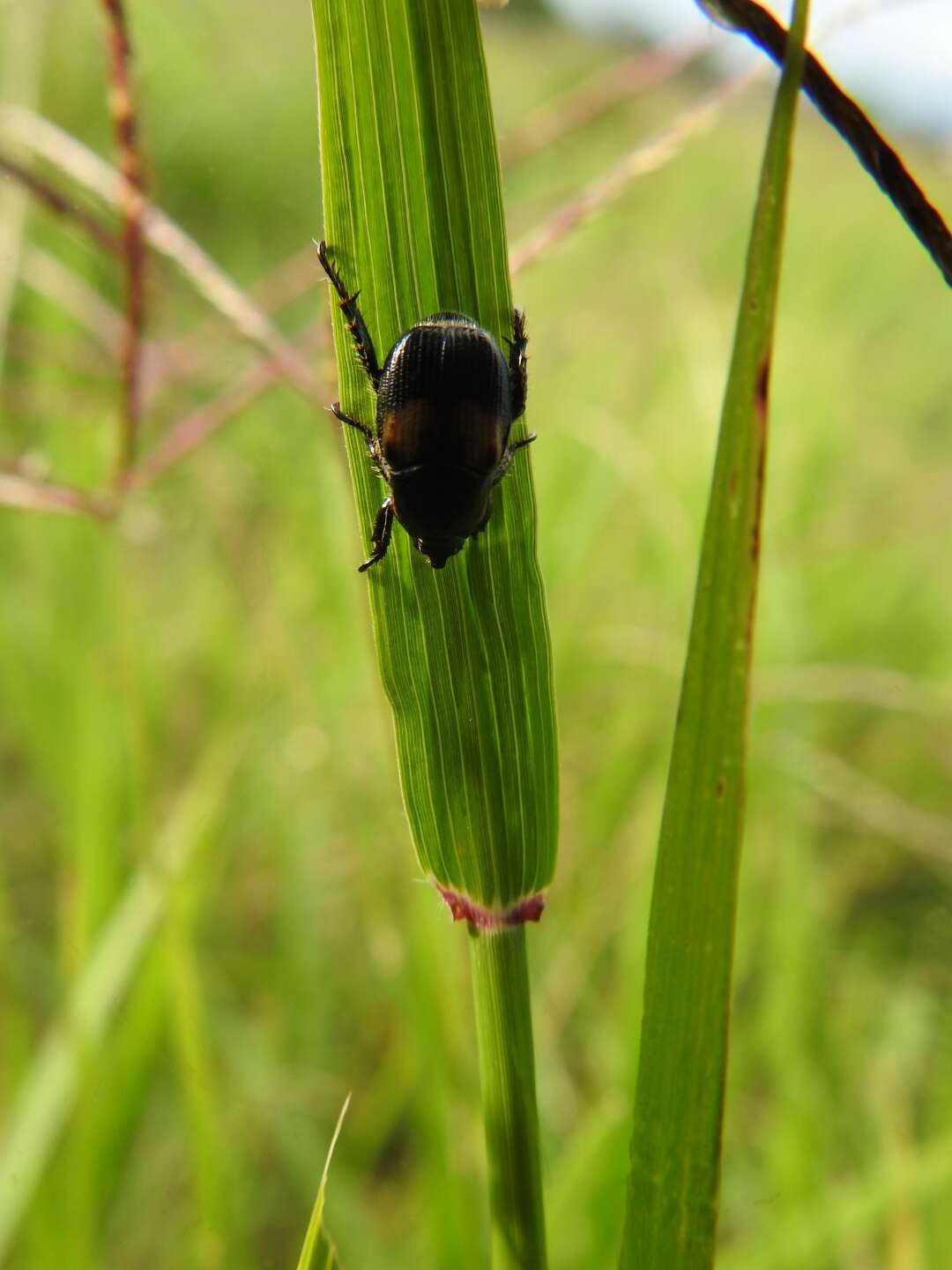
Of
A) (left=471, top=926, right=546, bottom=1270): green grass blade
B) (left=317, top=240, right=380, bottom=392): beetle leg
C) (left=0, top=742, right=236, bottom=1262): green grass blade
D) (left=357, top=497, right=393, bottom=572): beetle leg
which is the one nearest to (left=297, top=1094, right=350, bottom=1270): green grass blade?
(left=471, top=926, right=546, bottom=1270): green grass blade

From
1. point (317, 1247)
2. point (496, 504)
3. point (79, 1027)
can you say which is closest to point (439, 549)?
point (496, 504)

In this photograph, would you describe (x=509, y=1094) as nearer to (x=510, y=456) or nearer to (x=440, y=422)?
(x=510, y=456)

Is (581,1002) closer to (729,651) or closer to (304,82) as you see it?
(729,651)

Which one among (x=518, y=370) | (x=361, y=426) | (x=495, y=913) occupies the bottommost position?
(x=495, y=913)

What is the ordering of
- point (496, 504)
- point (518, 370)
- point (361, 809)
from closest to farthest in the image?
point (496, 504)
point (518, 370)
point (361, 809)

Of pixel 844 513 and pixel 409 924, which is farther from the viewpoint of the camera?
pixel 844 513

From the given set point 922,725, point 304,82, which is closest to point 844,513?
point 922,725
